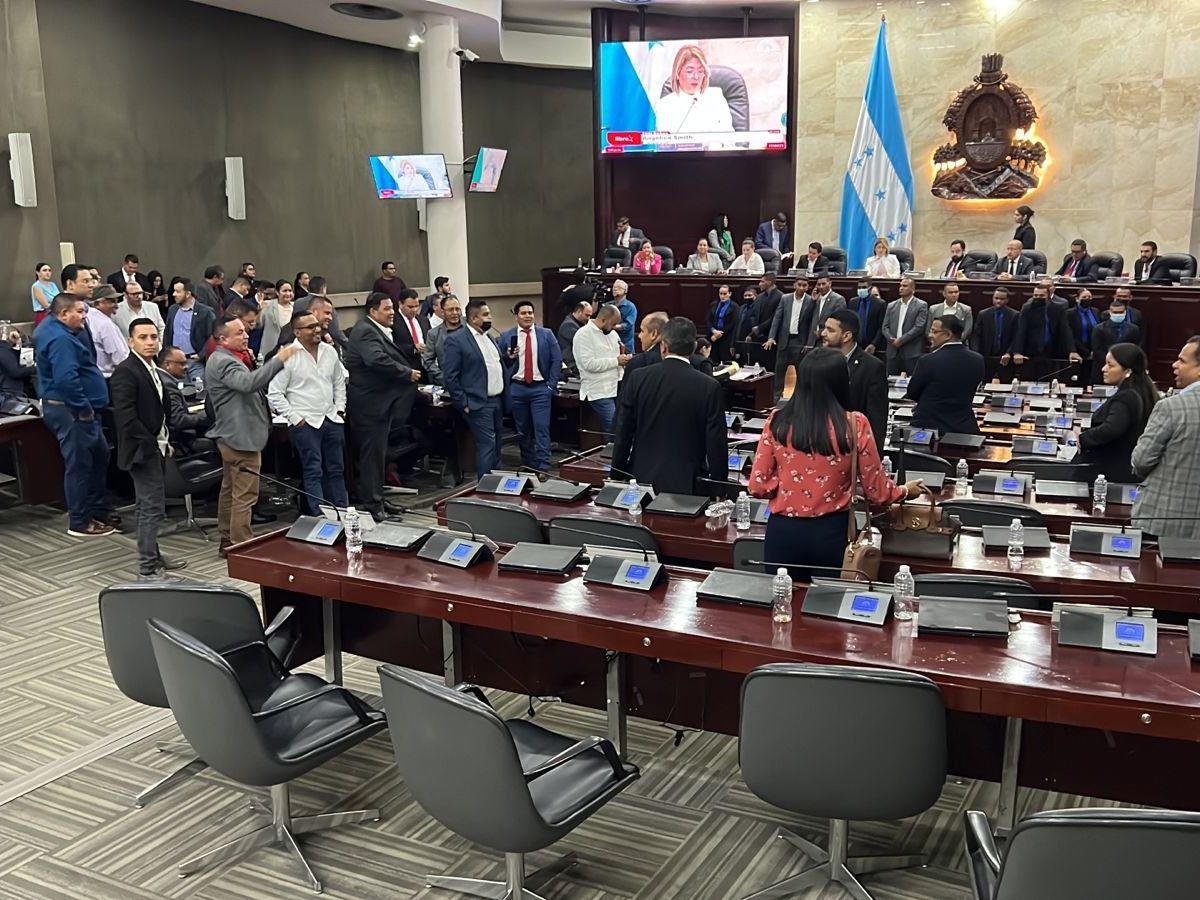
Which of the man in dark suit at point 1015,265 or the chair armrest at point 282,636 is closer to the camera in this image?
the chair armrest at point 282,636

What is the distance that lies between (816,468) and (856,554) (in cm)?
31

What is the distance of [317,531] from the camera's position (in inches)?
162

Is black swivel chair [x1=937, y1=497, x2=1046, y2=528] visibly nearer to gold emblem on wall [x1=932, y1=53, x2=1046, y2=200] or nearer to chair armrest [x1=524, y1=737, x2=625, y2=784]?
chair armrest [x1=524, y1=737, x2=625, y2=784]

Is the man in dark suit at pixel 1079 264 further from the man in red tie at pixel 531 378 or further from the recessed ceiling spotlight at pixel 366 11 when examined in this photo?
the recessed ceiling spotlight at pixel 366 11

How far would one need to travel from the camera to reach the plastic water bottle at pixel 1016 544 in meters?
3.88

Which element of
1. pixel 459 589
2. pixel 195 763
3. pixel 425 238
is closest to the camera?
pixel 459 589

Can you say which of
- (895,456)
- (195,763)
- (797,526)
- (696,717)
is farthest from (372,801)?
(895,456)

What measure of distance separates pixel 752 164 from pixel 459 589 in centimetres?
1479

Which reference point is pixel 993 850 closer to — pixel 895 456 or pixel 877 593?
pixel 877 593

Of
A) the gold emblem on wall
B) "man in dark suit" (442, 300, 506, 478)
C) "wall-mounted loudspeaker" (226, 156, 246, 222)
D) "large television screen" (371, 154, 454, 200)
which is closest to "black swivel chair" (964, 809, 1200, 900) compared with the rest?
"man in dark suit" (442, 300, 506, 478)

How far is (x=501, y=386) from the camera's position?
7637mm

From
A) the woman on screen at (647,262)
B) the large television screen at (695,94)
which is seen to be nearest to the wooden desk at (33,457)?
the woman on screen at (647,262)

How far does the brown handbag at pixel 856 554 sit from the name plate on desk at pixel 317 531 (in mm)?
1804

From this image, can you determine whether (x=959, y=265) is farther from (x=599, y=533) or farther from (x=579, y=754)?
(x=579, y=754)
